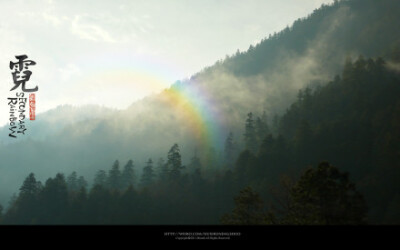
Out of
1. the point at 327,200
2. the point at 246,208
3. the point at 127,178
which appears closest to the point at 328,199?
the point at 327,200

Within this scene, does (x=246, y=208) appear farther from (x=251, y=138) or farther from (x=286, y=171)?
(x=251, y=138)

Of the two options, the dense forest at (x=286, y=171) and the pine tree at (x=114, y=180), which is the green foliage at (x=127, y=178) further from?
the dense forest at (x=286, y=171)

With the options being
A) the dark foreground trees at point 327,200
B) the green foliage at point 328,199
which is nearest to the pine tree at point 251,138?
the dark foreground trees at point 327,200

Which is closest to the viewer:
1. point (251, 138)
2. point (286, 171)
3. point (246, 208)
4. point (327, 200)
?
point (327, 200)

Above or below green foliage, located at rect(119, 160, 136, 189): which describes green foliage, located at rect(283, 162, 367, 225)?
below

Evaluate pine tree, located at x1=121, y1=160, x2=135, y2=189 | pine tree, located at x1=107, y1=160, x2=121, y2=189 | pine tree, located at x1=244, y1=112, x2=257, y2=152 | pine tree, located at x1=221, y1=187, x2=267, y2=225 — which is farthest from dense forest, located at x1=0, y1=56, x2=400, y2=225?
pine tree, located at x1=221, y1=187, x2=267, y2=225

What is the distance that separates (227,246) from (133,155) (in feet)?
533

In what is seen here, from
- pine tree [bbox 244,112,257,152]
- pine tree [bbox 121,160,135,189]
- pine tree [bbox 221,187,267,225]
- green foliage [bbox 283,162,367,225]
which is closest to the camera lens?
green foliage [bbox 283,162,367,225]

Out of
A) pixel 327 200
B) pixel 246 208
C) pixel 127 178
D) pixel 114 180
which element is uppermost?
pixel 127 178

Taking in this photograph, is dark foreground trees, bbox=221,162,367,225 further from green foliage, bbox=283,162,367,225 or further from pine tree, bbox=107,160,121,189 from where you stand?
pine tree, bbox=107,160,121,189

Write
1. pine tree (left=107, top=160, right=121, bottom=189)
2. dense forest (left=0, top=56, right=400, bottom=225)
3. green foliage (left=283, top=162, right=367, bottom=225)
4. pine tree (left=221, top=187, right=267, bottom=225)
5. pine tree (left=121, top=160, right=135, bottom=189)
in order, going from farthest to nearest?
pine tree (left=121, top=160, right=135, bottom=189), pine tree (left=107, top=160, right=121, bottom=189), dense forest (left=0, top=56, right=400, bottom=225), pine tree (left=221, top=187, right=267, bottom=225), green foliage (left=283, top=162, right=367, bottom=225)

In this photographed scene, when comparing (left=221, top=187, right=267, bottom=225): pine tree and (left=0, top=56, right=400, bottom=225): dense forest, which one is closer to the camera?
(left=221, top=187, right=267, bottom=225): pine tree

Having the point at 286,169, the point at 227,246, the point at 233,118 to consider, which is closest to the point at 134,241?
the point at 227,246

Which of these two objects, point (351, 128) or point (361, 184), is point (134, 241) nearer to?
point (361, 184)
